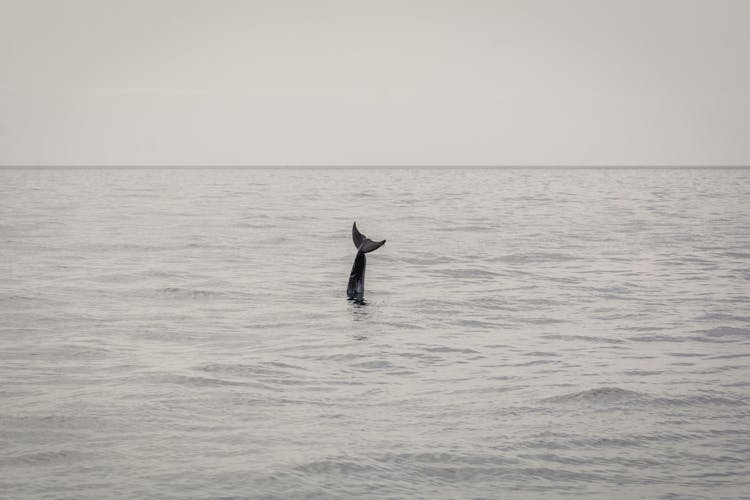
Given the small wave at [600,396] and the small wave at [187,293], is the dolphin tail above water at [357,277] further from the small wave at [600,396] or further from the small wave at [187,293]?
the small wave at [600,396]

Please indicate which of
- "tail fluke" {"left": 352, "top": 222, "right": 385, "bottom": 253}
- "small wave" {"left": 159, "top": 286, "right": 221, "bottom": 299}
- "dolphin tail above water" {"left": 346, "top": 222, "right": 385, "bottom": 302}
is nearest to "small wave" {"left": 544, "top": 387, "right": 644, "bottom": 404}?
"tail fluke" {"left": 352, "top": 222, "right": 385, "bottom": 253}

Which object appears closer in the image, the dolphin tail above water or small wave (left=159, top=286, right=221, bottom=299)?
the dolphin tail above water

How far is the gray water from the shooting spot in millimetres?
8758

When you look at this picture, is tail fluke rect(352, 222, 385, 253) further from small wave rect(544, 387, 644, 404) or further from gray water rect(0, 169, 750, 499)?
small wave rect(544, 387, 644, 404)

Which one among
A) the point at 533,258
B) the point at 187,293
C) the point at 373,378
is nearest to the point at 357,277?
the point at 187,293

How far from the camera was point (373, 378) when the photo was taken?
1273 cm

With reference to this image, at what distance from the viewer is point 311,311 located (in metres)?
19.1

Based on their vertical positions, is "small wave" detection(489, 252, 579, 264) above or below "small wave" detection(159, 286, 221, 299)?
above

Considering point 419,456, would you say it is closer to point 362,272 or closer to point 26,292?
point 362,272

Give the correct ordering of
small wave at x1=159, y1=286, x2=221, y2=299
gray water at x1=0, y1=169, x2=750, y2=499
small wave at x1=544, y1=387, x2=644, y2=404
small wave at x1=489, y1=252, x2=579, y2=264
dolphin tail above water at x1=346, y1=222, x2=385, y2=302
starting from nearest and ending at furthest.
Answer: gray water at x1=0, y1=169, x2=750, y2=499, small wave at x1=544, y1=387, x2=644, y2=404, dolphin tail above water at x1=346, y1=222, x2=385, y2=302, small wave at x1=159, y1=286, x2=221, y2=299, small wave at x1=489, y1=252, x2=579, y2=264

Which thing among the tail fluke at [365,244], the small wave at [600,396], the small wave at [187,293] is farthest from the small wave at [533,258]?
the small wave at [600,396]

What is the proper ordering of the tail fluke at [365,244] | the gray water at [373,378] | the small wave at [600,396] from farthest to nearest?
the tail fluke at [365,244] < the small wave at [600,396] < the gray water at [373,378]

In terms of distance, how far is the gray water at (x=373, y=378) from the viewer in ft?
28.7

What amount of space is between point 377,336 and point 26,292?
380 inches
